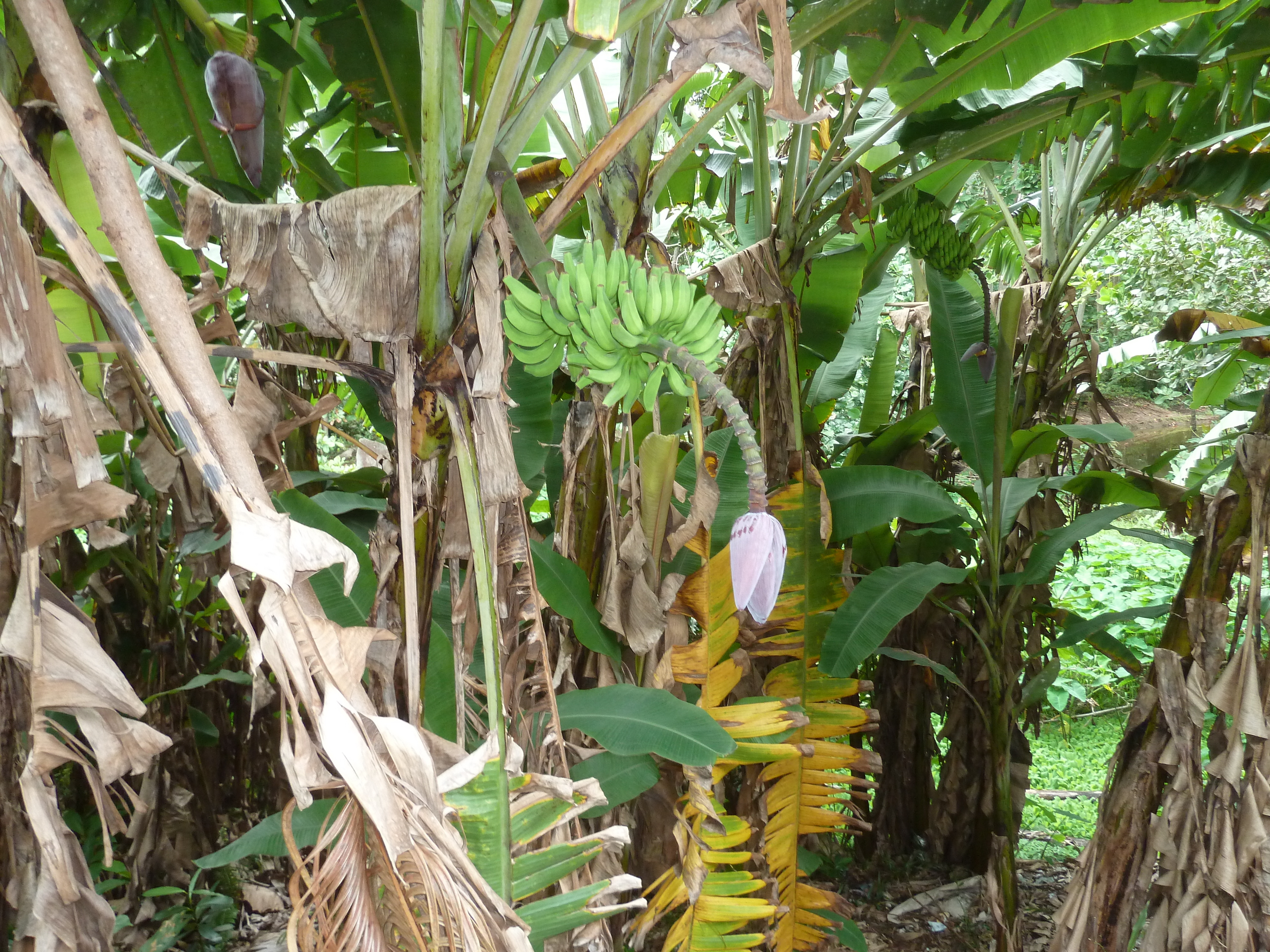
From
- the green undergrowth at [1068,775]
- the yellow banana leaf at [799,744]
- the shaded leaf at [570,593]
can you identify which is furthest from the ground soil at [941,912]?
the shaded leaf at [570,593]

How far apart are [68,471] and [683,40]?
0.53 meters

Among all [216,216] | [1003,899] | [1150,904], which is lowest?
[1003,899]

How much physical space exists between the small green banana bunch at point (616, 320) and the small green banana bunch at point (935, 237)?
0.69 m

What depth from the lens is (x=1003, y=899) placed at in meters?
1.34

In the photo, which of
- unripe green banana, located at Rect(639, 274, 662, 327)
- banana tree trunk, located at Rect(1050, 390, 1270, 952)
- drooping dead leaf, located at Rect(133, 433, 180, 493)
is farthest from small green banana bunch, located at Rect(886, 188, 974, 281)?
drooping dead leaf, located at Rect(133, 433, 180, 493)

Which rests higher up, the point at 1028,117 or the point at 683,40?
the point at 1028,117

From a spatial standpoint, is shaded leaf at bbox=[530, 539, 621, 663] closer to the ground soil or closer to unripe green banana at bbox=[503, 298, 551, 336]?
unripe green banana at bbox=[503, 298, 551, 336]

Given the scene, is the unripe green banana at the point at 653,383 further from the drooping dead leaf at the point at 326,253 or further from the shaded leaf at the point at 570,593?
the shaded leaf at the point at 570,593

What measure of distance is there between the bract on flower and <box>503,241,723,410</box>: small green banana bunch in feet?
0.37

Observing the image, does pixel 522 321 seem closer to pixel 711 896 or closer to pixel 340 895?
pixel 340 895

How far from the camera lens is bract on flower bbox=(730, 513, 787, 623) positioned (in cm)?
52

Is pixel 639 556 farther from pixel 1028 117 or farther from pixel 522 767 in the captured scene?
pixel 1028 117

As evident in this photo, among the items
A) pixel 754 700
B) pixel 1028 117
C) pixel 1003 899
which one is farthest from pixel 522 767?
pixel 1028 117

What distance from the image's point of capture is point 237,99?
667mm
